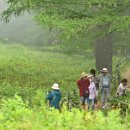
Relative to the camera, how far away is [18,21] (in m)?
97.9

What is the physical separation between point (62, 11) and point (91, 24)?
1510 mm

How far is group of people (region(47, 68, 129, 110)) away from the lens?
14.3 metres

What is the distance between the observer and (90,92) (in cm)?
1590

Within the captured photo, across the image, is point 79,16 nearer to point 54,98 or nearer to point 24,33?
point 54,98

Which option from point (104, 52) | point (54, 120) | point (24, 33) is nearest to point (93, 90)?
point (54, 120)

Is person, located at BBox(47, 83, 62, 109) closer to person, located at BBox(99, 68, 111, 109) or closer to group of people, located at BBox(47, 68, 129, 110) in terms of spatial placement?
group of people, located at BBox(47, 68, 129, 110)

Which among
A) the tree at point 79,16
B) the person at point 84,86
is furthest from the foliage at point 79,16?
the person at point 84,86

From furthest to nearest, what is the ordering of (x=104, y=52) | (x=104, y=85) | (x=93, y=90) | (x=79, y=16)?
(x=104, y=52), (x=79, y=16), (x=104, y=85), (x=93, y=90)

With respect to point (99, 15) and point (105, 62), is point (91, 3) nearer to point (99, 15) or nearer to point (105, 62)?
point (99, 15)

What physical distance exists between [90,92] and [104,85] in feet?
3.85

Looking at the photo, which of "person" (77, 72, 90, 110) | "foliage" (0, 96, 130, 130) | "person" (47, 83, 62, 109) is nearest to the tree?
"person" (77, 72, 90, 110)

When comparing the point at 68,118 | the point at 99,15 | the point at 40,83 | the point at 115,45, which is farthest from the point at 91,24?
the point at 115,45

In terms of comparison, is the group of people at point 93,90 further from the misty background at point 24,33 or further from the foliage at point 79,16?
the misty background at point 24,33

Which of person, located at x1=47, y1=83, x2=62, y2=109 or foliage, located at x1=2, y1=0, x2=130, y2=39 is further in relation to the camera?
foliage, located at x1=2, y1=0, x2=130, y2=39
